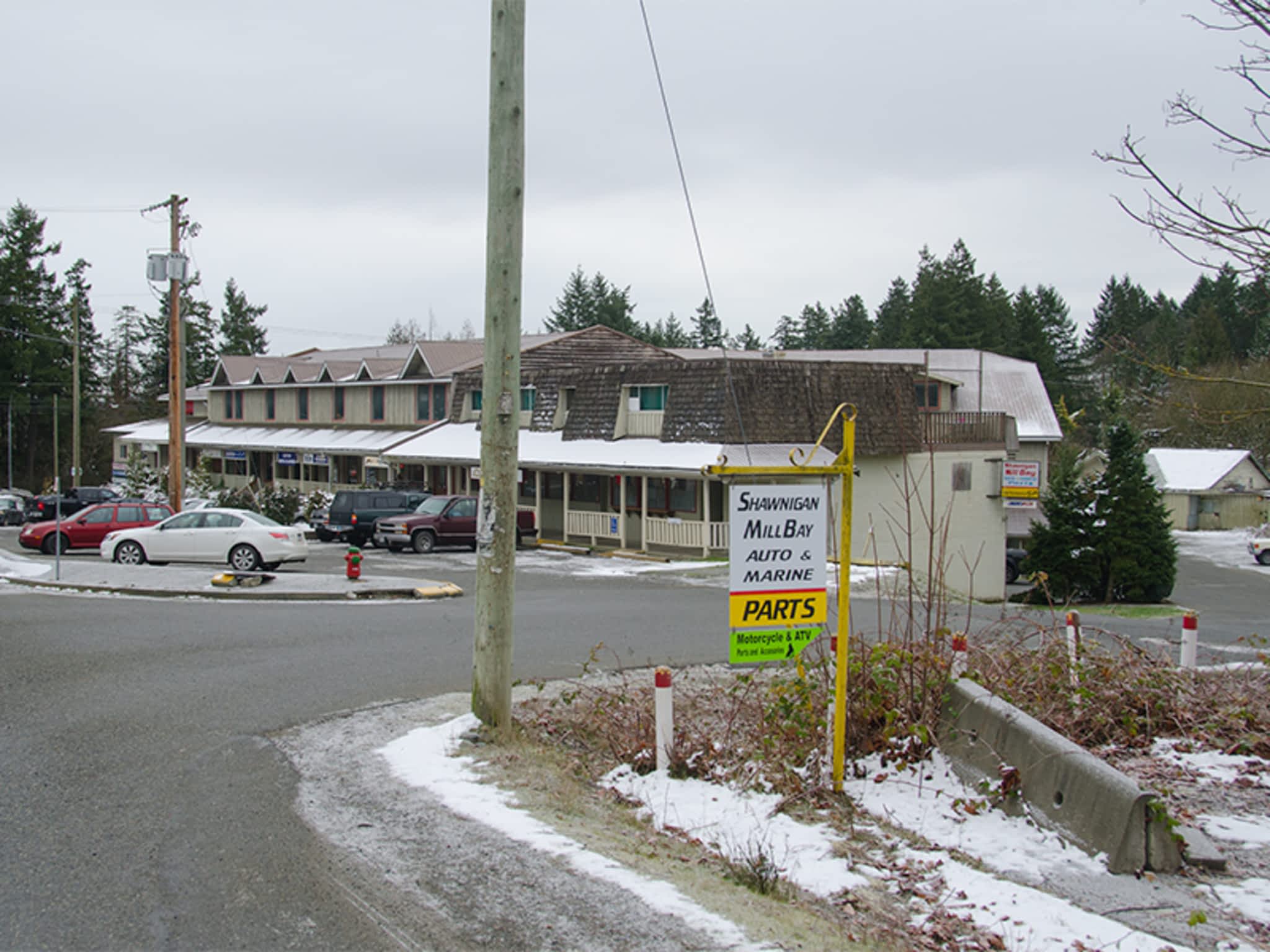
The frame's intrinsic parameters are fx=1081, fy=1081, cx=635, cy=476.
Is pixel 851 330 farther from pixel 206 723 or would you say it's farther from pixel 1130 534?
pixel 206 723

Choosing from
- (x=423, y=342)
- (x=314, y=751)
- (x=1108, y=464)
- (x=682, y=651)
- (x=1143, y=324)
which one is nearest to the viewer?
(x=314, y=751)

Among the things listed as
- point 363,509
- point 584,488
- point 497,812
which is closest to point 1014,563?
point 584,488

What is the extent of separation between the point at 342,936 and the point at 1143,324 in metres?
108

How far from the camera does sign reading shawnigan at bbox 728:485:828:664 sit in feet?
24.1

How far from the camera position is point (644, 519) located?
3127 centimetres

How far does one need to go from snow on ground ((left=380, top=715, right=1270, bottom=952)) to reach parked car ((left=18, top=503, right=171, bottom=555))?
25601mm

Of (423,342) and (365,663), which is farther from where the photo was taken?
(423,342)

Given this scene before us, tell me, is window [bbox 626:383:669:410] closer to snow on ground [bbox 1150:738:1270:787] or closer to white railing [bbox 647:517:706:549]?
white railing [bbox 647:517:706:549]

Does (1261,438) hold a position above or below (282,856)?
above

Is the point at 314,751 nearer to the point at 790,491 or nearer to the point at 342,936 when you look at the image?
the point at 342,936

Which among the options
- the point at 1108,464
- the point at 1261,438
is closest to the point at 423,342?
the point at 1108,464

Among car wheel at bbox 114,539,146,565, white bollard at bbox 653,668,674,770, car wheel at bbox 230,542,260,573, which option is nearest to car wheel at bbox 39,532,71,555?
car wheel at bbox 114,539,146,565

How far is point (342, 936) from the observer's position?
515 centimetres

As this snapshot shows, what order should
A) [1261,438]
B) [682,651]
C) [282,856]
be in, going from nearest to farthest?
[282,856]
[682,651]
[1261,438]
